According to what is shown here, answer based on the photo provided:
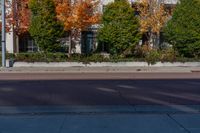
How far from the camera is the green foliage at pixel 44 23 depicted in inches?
1347

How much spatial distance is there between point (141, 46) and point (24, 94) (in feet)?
80.5

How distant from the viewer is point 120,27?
114ft

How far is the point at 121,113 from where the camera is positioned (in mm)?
11086

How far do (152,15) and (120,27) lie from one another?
13.3 ft

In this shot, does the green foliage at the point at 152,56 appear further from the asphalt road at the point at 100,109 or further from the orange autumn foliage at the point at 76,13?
the asphalt road at the point at 100,109

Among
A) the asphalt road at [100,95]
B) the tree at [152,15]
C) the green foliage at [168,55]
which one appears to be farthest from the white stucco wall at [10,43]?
the asphalt road at [100,95]

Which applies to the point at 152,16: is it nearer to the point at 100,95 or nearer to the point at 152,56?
the point at 152,56

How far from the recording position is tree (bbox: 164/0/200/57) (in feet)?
115

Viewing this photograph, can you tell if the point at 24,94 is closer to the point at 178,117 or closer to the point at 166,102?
the point at 166,102

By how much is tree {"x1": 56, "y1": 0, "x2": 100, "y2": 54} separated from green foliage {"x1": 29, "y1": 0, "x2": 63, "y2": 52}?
2.09ft

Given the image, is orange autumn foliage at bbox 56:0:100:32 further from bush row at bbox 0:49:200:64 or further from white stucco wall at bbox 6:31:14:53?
white stucco wall at bbox 6:31:14:53

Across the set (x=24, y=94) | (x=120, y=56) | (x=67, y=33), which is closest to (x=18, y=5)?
(x=67, y=33)

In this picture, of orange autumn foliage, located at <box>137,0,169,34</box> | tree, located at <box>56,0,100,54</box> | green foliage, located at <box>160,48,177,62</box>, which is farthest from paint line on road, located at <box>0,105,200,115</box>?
orange autumn foliage, located at <box>137,0,169,34</box>

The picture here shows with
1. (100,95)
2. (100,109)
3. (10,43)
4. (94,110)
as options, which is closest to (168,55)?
(10,43)
